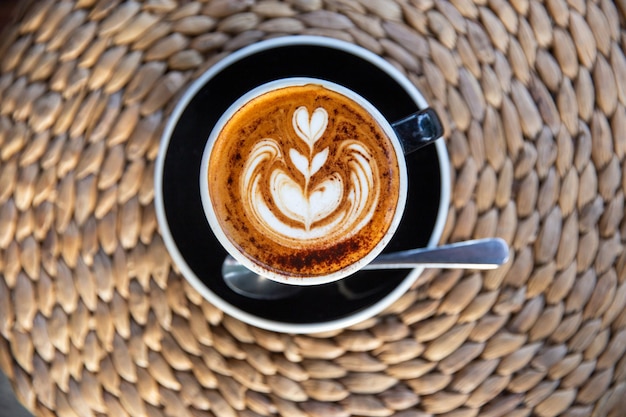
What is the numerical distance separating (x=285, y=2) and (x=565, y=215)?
36 centimetres

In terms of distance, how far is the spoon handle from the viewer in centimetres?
76

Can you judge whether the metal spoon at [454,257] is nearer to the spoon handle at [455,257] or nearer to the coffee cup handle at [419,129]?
the spoon handle at [455,257]

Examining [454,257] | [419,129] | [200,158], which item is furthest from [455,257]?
[200,158]

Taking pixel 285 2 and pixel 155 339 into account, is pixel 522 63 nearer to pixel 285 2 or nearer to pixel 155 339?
pixel 285 2

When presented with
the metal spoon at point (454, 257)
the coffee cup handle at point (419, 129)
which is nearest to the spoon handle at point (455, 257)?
the metal spoon at point (454, 257)

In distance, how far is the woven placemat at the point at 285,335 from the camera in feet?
2.58

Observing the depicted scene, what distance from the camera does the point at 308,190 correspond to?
2.47 feet

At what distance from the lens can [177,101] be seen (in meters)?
0.78

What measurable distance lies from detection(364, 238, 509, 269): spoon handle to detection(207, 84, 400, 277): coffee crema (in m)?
0.04

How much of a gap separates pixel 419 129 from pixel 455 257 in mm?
131

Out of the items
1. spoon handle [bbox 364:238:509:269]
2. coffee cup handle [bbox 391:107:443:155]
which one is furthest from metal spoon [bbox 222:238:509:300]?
coffee cup handle [bbox 391:107:443:155]

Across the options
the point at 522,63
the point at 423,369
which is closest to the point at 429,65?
the point at 522,63

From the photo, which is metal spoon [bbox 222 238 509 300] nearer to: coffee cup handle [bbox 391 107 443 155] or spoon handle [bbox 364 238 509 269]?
spoon handle [bbox 364 238 509 269]

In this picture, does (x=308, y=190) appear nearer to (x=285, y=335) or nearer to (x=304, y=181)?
(x=304, y=181)
